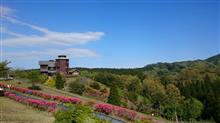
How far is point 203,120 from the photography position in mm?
95562

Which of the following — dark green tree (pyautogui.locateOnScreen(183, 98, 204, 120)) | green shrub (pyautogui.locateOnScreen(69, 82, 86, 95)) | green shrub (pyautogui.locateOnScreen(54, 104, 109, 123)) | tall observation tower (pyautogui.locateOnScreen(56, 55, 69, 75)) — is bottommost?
dark green tree (pyautogui.locateOnScreen(183, 98, 204, 120))

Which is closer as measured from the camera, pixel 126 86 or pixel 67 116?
pixel 67 116

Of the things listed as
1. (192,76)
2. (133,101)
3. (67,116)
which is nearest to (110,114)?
(67,116)

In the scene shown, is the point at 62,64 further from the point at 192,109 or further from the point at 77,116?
the point at 77,116

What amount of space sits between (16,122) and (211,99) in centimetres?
8114

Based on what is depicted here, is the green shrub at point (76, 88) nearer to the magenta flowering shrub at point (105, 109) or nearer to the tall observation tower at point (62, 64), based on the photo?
the tall observation tower at point (62, 64)

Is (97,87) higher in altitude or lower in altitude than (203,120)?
higher

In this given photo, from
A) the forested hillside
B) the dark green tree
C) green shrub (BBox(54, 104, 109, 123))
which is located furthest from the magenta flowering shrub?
the dark green tree

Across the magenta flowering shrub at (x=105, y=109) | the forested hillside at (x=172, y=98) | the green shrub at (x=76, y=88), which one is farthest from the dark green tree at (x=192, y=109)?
the magenta flowering shrub at (x=105, y=109)

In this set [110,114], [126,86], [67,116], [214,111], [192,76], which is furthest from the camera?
[192,76]

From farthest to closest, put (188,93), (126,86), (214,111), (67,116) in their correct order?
(126,86) → (188,93) → (214,111) → (67,116)

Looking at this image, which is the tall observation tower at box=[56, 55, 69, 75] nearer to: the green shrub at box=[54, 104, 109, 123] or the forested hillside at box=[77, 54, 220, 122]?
the forested hillside at box=[77, 54, 220, 122]

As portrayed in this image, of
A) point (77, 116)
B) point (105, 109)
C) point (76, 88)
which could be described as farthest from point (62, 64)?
point (77, 116)

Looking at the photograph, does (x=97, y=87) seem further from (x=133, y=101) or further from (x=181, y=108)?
(x=181, y=108)
